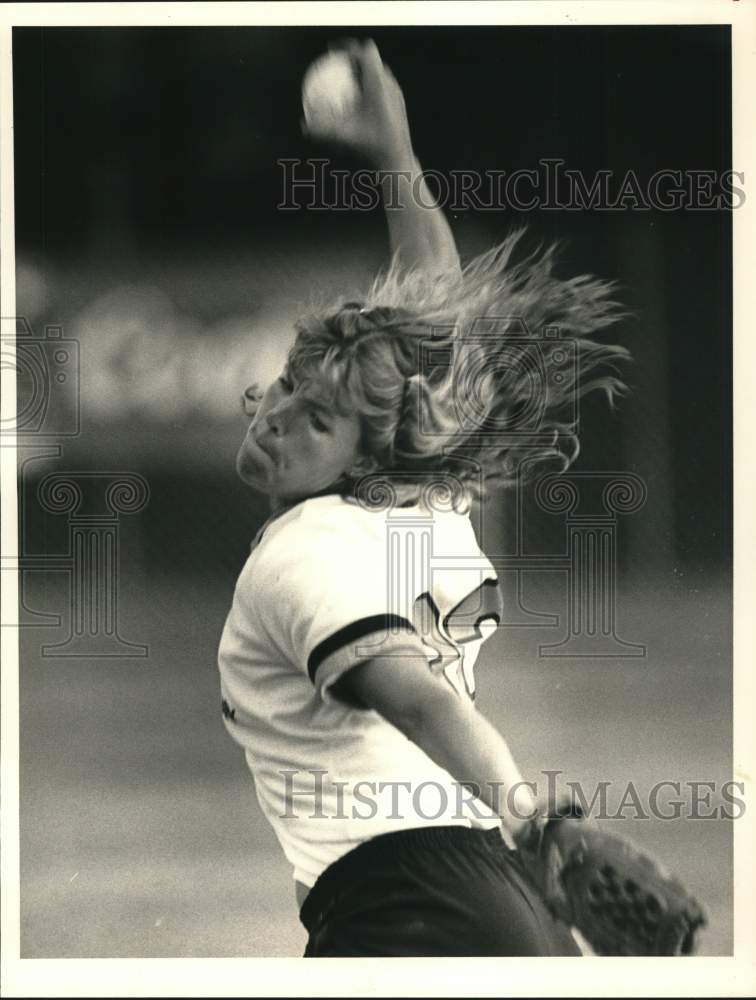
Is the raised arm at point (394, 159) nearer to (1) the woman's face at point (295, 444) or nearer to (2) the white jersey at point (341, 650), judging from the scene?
(1) the woman's face at point (295, 444)

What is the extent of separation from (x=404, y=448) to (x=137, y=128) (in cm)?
98

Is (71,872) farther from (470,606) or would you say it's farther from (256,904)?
(470,606)

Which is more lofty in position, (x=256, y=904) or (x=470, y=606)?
(x=470, y=606)

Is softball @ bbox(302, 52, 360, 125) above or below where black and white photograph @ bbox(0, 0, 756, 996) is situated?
above

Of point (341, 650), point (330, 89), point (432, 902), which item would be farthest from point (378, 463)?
point (432, 902)

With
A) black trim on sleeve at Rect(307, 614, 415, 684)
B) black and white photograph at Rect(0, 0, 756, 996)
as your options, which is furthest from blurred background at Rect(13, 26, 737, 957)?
black trim on sleeve at Rect(307, 614, 415, 684)

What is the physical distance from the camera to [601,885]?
2818 mm

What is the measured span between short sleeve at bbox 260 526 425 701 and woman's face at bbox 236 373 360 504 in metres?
0.12

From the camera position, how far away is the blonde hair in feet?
9.30

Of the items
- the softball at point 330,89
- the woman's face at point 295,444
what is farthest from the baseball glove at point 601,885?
the softball at point 330,89

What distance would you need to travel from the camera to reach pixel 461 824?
111 inches

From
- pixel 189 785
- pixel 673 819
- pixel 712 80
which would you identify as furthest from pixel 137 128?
pixel 673 819

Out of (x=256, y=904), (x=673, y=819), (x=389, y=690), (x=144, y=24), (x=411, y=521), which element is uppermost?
(x=144, y=24)

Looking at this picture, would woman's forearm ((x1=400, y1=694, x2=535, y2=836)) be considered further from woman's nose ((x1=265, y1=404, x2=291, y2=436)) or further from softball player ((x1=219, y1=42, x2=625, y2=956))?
woman's nose ((x1=265, y1=404, x2=291, y2=436))
